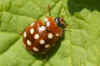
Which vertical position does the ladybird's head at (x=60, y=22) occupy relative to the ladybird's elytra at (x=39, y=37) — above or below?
above

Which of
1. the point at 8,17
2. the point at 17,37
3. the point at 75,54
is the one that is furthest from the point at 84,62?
the point at 8,17

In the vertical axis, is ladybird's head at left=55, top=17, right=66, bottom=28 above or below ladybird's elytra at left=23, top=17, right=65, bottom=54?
above

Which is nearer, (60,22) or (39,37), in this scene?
(39,37)

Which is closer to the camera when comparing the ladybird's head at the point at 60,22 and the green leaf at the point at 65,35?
the green leaf at the point at 65,35

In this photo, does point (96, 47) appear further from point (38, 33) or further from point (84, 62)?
point (38, 33)

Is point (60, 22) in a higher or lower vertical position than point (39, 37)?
higher

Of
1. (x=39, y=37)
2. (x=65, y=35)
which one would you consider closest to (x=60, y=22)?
(x=65, y=35)

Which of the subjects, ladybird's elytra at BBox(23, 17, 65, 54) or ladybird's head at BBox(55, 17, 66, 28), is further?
ladybird's head at BBox(55, 17, 66, 28)

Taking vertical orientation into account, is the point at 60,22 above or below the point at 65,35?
above

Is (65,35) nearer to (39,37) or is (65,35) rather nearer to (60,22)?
(60,22)
